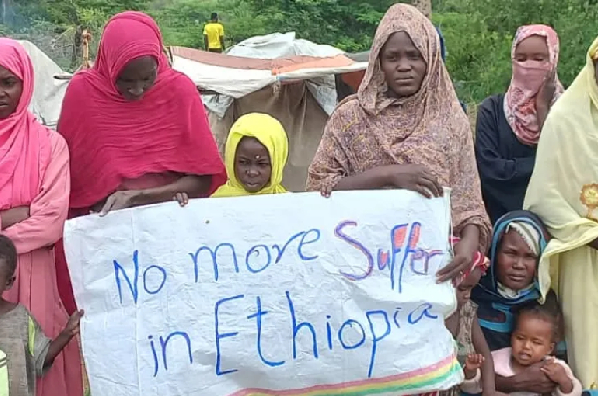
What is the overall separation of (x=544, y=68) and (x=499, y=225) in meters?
0.85

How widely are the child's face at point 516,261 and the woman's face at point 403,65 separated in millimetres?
740

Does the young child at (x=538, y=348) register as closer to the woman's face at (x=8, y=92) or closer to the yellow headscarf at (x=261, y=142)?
the yellow headscarf at (x=261, y=142)

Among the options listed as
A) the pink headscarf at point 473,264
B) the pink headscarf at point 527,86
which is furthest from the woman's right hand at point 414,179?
the pink headscarf at point 527,86

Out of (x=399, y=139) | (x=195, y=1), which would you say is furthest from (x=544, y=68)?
(x=195, y=1)

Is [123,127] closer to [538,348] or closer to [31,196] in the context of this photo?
[31,196]

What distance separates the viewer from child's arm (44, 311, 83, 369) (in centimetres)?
285

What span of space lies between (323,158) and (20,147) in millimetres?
1043

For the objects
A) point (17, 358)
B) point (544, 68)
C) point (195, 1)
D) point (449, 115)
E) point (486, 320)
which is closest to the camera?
point (17, 358)

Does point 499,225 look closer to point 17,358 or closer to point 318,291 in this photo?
point 318,291

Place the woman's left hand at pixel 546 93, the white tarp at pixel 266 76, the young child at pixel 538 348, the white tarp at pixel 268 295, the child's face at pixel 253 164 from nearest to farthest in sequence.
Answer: the white tarp at pixel 268 295, the child's face at pixel 253 164, the young child at pixel 538 348, the woman's left hand at pixel 546 93, the white tarp at pixel 266 76

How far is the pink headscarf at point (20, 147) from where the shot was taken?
9.57 feet

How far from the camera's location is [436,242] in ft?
9.42

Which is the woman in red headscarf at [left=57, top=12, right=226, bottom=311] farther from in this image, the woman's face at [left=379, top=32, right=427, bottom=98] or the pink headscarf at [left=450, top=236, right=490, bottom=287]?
the pink headscarf at [left=450, top=236, right=490, bottom=287]

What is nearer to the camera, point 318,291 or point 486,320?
point 318,291
